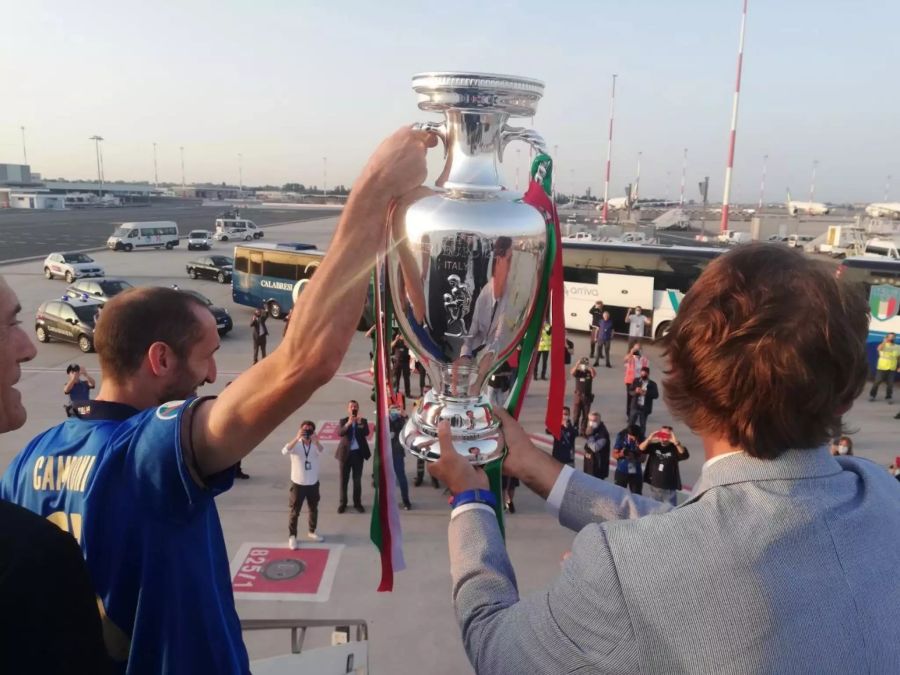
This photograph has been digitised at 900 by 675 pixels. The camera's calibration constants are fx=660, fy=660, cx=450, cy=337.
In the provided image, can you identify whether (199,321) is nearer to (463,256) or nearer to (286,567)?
(463,256)

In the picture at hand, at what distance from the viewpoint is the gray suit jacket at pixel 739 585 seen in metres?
1.03

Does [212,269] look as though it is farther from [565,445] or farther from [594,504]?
[594,504]

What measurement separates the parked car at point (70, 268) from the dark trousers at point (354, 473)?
2148cm

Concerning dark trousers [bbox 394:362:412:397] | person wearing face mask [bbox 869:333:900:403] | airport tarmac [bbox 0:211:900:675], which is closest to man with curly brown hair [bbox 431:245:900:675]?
airport tarmac [bbox 0:211:900:675]

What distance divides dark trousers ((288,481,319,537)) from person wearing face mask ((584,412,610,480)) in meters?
3.12

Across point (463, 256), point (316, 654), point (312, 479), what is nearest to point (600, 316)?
point (312, 479)

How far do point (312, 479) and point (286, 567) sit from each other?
93cm

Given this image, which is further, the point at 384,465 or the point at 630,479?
the point at 630,479

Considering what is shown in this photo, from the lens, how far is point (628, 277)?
16344 mm

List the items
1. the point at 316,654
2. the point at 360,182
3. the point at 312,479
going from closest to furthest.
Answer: the point at 360,182 → the point at 316,654 → the point at 312,479

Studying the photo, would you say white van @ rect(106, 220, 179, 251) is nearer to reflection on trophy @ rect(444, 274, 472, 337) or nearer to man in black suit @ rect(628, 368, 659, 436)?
man in black suit @ rect(628, 368, 659, 436)

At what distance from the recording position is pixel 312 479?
6.98 meters

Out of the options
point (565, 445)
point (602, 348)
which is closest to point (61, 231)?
point (602, 348)

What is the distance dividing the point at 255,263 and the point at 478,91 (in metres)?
18.9
